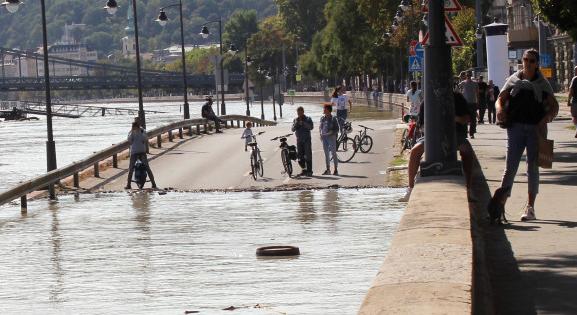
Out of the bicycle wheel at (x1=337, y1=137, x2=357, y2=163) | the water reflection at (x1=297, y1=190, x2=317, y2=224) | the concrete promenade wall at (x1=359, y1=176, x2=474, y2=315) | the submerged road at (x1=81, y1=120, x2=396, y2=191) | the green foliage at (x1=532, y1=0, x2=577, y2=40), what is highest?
the green foliage at (x1=532, y1=0, x2=577, y2=40)

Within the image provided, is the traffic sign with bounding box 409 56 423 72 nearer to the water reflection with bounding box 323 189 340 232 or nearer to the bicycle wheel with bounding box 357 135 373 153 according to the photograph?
the bicycle wheel with bounding box 357 135 373 153

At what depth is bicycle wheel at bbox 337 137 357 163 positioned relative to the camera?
41.1 metres

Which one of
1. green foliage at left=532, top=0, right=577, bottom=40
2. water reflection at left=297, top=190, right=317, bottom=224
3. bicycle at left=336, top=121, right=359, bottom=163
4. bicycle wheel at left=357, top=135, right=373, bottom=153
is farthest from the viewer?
bicycle wheel at left=357, top=135, right=373, bottom=153

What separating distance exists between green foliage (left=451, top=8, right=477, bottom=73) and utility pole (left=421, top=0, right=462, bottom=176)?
67691mm

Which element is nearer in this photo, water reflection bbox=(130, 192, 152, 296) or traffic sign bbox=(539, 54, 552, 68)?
water reflection bbox=(130, 192, 152, 296)

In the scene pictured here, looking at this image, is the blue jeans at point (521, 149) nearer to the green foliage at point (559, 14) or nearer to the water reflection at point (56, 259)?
the water reflection at point (56, 259)

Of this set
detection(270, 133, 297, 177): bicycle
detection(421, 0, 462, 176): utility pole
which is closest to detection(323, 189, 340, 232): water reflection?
detection(421, 0, 462, 176): utility pole

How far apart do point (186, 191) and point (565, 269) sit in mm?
19730

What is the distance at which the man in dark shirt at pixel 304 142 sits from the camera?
Answer: 3559cm

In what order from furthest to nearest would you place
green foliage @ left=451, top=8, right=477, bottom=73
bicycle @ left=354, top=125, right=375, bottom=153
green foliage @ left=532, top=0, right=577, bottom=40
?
1. green foliage @ left=451, top=8, right=477, bottom=73
2. bicycle @ left=354, top=125, right=375, bottom=153
3. green foliage @ left=532, top=0, right=577, bottom=40

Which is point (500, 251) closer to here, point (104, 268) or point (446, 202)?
point (446, 202)

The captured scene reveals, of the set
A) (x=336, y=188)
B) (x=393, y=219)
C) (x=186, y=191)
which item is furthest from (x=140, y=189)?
(x=393, y=219)

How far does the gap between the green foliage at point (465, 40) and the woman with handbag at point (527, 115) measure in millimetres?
69525

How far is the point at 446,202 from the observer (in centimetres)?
1336
